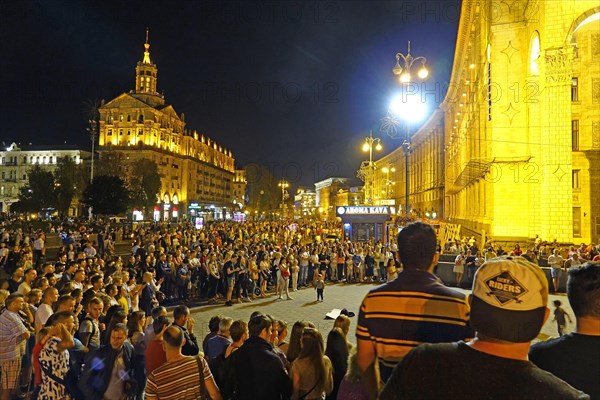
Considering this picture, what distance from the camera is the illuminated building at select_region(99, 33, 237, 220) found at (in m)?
89.5

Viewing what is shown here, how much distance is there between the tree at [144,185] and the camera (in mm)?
69438

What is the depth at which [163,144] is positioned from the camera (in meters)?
95.1

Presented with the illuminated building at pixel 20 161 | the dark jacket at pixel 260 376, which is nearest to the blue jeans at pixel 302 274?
the dark jacket at pixel 260 376

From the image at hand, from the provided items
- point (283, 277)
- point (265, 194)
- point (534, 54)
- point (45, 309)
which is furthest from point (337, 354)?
point (265, 194)

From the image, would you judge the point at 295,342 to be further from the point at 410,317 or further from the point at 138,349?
the point at 410,317

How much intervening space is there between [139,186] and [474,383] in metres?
75.5

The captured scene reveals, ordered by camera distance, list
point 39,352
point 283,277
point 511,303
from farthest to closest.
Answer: point 283,277
point 39,352
point 511,303

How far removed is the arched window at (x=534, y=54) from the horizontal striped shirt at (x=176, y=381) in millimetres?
28464

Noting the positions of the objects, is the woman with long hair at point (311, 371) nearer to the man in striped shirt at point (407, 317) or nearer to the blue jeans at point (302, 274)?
the man in striped shirt at point (407, 317)

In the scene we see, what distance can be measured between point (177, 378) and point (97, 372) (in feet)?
5.90

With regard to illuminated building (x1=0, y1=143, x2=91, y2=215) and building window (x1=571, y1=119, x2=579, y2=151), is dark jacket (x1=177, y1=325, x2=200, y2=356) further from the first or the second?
illuminated building (x1=0, y1=143, x2=91, y2=215)

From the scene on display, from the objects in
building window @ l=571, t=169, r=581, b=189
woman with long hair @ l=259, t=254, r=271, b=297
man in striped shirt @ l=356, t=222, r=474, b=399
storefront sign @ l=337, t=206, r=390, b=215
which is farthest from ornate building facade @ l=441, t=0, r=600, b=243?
man in striped shirt @ l=356, t=222, r=474, b=399

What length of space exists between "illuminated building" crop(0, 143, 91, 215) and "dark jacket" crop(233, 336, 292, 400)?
114 meters

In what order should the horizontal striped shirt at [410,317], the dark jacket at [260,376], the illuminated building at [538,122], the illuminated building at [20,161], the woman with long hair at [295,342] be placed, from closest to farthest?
the horizontal striped shirt at [410,317]
the dark jacket at [260,376]
the woman with long hair at [295,342]
the illuminated building at [538,122]
the illuminated building at [20,161]
